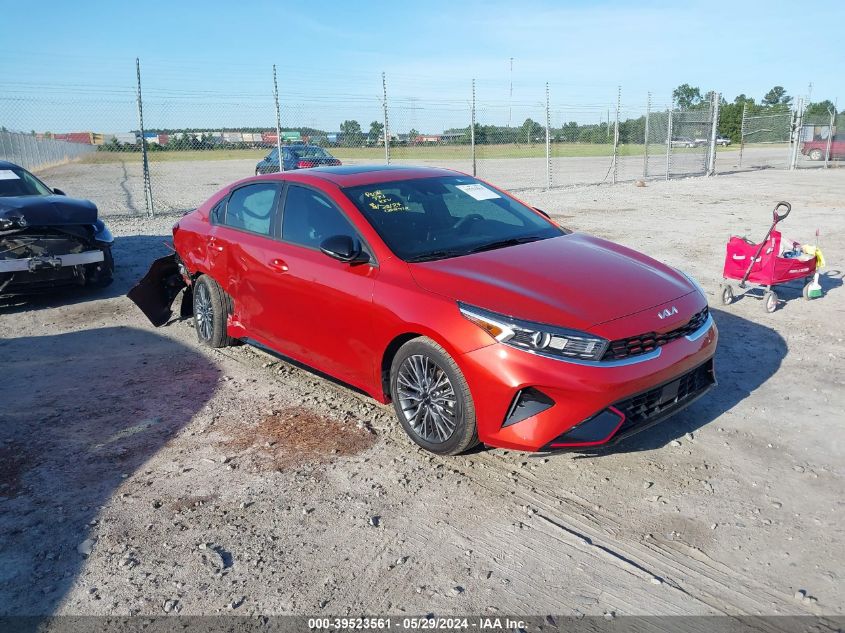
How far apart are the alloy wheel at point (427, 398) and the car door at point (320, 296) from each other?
311 mm

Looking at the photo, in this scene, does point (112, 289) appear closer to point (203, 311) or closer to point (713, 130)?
point (203, 311)

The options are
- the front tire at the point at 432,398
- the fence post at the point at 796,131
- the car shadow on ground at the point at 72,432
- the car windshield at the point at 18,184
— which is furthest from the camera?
the fence post at the point at 796,131

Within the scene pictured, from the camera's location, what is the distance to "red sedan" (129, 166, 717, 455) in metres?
3.56

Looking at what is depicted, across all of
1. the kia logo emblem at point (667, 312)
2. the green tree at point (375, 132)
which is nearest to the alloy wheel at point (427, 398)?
the kia logo emblem at point (667, 312)

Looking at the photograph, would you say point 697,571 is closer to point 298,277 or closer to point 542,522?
point 542,522

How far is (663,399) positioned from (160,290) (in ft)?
16.6

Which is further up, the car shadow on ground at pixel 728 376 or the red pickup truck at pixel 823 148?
the red pickup truck at pixel 823 148

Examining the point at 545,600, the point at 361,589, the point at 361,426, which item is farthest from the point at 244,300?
the point at 545,600

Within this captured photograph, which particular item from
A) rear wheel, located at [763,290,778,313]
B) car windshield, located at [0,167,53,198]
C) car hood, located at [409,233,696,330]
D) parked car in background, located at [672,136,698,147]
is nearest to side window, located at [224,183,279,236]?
car hood, located at [409,233,696,330]

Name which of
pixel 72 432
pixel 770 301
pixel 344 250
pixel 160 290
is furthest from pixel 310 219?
pixel 770 301

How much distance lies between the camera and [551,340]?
11.7 ft

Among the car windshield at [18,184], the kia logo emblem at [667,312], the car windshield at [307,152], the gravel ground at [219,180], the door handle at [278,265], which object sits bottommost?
the gravel ground at [219,180]

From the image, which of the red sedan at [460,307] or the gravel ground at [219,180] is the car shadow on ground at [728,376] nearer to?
the red sedan at [460,307]

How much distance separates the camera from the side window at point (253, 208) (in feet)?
17.4
